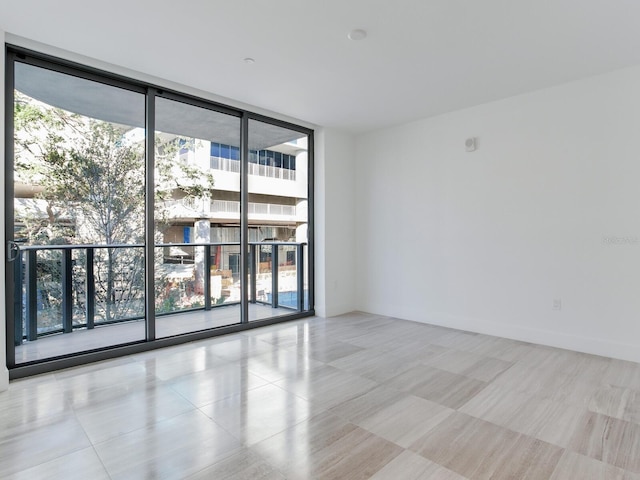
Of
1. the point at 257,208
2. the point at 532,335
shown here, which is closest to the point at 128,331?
the point at 257,208

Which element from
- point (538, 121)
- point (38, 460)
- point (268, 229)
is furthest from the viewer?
point (268, 229)

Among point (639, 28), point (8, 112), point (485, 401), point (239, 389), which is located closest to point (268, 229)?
point (239, 389)

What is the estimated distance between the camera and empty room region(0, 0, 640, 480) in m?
2.07

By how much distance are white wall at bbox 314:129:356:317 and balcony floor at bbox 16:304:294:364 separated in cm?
66

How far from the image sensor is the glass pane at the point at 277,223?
14.8 feet

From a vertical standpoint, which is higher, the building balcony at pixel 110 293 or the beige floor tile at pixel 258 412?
the building balcony at pixel 110 293

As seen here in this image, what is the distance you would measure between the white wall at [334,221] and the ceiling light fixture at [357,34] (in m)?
2.31

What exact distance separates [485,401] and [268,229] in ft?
10.5

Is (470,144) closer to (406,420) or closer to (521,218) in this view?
(521,218)

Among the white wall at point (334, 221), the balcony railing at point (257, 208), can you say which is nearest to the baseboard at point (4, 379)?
the balcony railing at point (257, 208)

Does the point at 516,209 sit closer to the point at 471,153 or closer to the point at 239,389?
the point at 471,153

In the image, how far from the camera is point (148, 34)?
103 inches

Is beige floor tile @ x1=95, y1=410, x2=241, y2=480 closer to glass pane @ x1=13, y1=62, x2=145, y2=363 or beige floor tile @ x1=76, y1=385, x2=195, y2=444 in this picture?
beige floor tile @ x1=76, y1=385, x2=195, y2=444

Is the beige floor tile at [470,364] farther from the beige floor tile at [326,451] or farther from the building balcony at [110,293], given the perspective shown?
the building balcony at [110,293]
